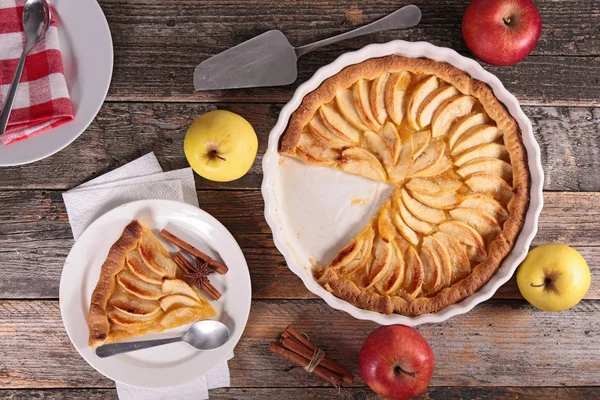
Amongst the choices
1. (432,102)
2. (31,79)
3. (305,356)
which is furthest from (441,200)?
(31,79)

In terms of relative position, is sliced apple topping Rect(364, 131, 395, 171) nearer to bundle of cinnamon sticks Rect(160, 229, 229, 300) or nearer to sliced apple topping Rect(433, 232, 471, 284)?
sliced apple topping Rect(433, 232, 471, 284)

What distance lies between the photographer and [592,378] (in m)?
2.52

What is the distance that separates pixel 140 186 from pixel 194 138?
414 mm

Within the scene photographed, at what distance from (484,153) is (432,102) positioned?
1.01 ft

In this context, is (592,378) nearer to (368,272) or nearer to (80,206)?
(368,272)

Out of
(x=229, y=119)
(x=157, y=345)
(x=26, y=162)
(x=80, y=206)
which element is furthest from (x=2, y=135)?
(x=157, y=345)

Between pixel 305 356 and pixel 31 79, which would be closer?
pixel 31 79

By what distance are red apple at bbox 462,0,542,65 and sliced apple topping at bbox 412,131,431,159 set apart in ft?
1.45

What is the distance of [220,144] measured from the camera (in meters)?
2.17

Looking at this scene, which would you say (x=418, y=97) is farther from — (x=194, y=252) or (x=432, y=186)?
(x=194, y=252)

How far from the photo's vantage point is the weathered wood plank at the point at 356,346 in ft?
8.21

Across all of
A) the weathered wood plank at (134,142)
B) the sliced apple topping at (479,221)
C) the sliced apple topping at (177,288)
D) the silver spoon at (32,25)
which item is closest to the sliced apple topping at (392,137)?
the sliced apple topping at (479,221)

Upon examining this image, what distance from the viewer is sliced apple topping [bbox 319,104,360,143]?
7.56 feet

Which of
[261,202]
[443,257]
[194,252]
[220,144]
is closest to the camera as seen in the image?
[220,144]
